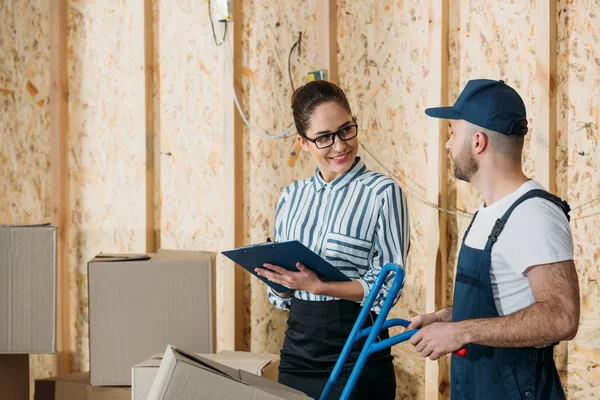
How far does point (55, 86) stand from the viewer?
379cm

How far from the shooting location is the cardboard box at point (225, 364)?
2365 mm

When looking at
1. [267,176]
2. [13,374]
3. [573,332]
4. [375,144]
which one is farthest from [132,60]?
[573,332]

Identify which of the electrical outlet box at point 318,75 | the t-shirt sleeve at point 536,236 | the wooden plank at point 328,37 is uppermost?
the wooden plank at point 328,37

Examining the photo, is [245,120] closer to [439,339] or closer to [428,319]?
[428,319]

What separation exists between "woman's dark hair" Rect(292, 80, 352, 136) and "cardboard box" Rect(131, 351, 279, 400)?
0.86 meters

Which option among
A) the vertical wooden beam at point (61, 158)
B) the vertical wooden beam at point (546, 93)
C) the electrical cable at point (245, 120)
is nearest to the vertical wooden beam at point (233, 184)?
the electrical cable at point (245, 120)

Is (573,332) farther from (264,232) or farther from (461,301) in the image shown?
(264,232)

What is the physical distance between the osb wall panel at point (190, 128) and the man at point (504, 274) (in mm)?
1867

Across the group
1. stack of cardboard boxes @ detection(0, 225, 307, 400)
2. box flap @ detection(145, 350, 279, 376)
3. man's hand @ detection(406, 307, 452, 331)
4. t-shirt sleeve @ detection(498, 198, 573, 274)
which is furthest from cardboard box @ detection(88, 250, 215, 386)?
t-shirt sleeve @ detection(498, 198, 573, 274)

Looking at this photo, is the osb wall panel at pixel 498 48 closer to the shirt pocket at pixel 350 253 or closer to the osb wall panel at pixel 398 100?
the osb wall panel at pixel 398 100

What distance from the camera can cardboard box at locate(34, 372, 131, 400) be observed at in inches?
114

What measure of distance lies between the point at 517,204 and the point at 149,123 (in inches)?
94.4

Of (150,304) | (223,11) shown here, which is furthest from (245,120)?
(150,304)

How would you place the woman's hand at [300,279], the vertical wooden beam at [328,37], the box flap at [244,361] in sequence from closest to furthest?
the woman's hand at [300,279], the box flap at [244,361], the vertical wooden beam at [328,37]
